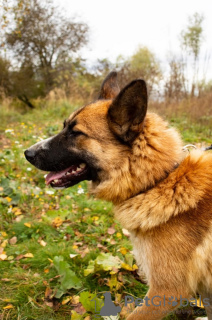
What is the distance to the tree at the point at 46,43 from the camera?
15750 millimetres

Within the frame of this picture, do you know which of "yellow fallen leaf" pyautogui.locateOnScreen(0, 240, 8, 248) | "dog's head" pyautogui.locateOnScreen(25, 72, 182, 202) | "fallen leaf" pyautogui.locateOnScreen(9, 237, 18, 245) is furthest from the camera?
"fallen leaf" pyautogui.locateOnScreen(9, 237, 18, 245)

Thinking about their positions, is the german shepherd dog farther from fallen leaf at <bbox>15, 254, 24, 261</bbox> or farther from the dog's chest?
fallen leaf at <bbox>15, 254, 24, 261</bbox>

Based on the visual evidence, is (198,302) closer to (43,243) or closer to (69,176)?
(69,176)

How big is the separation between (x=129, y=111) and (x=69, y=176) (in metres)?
0.91

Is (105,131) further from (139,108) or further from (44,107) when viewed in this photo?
(44,107)

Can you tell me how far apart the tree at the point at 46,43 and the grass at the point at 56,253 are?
13776 millimetres

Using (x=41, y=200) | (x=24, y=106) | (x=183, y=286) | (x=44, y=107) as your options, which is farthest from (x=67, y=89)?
(x=183, y=286)

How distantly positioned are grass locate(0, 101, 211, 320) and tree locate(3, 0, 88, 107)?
13.8 m

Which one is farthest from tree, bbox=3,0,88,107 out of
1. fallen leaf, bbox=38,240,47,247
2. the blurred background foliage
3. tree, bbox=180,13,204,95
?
fallen leaf, bbox=38,240,47,247

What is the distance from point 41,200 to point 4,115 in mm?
6939

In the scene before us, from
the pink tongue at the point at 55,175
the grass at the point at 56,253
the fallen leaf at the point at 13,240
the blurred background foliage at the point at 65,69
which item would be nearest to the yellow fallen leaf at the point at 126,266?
the grass at the point at 56,253

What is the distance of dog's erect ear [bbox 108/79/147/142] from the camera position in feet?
5.40

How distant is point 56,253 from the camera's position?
2.73m

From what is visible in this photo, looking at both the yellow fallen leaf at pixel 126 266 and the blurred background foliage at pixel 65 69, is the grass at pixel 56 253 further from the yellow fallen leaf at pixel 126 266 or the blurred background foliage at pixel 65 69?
the blurred background foliage at pixel 65 69
